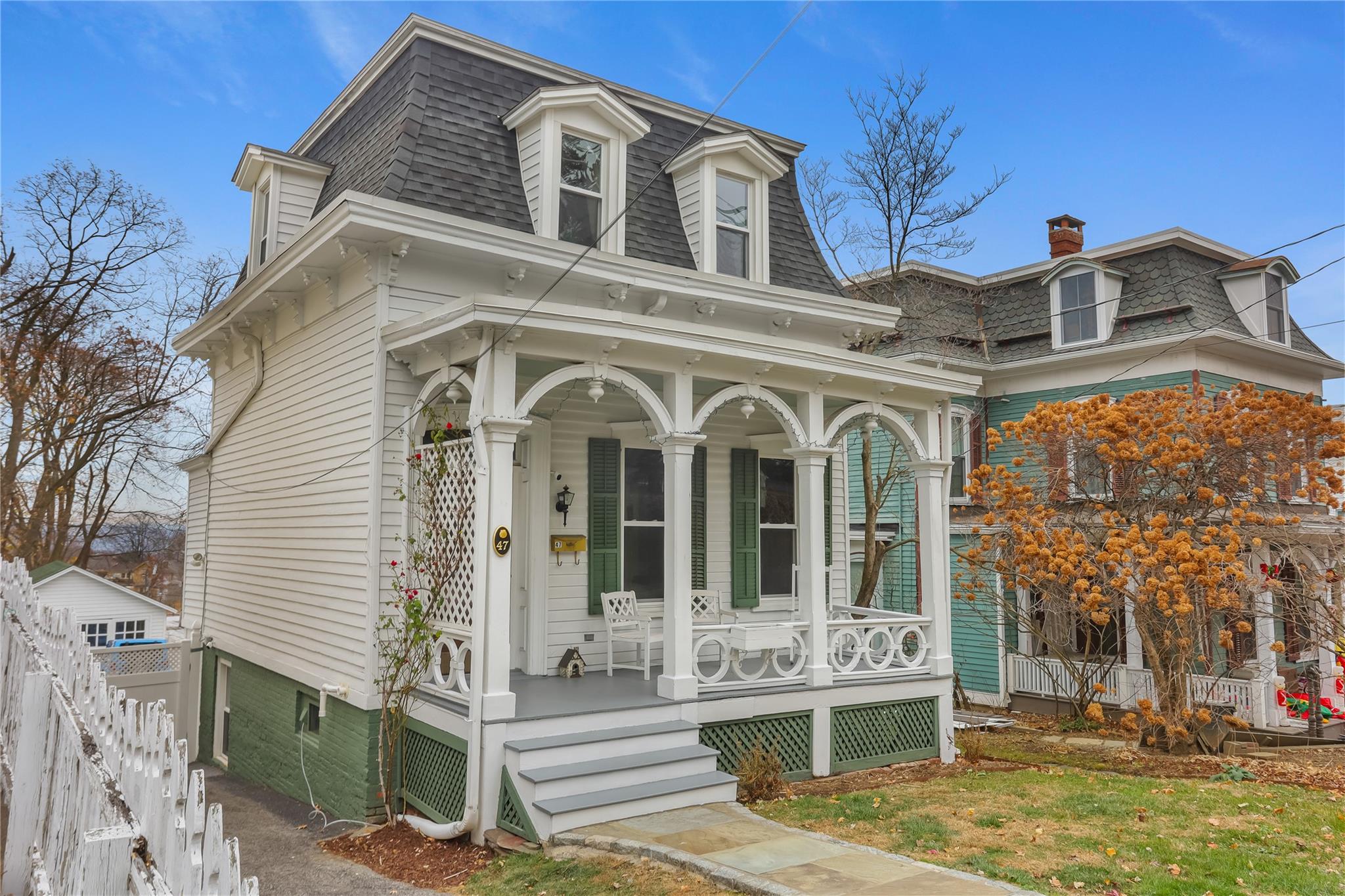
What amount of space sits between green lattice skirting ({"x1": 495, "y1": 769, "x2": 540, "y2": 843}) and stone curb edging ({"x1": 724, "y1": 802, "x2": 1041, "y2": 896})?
1.54m

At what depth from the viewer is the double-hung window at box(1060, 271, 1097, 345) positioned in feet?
55.9

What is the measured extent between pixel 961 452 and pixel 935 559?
9.89 m

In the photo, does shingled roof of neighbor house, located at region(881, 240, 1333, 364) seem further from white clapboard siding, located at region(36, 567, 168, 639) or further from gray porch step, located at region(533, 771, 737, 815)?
white clapboard siding, located at region(36, 567, 168, 639)

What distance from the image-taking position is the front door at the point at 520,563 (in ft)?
30.6

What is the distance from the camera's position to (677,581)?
25.2 feet

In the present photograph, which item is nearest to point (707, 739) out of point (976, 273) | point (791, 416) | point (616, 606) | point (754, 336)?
point (616, 606)

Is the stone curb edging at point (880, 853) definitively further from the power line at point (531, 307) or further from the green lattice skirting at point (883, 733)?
the power line at point (531, 307)

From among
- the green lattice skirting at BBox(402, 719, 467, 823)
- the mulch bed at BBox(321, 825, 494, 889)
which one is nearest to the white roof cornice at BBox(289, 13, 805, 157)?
the green lattice skirting at BBox(402, 719, 467, 823)

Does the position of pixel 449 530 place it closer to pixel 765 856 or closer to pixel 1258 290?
pixel 765 856

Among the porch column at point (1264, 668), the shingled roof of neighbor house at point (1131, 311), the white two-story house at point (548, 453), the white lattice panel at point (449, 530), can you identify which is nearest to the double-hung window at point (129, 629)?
the white two-story house at point (548, 453)

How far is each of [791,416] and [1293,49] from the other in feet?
21.6

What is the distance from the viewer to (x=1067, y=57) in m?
9.52

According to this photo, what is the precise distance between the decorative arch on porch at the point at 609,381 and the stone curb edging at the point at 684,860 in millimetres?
3119

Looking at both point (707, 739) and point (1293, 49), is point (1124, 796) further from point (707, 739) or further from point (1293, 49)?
point (1293, 49)
